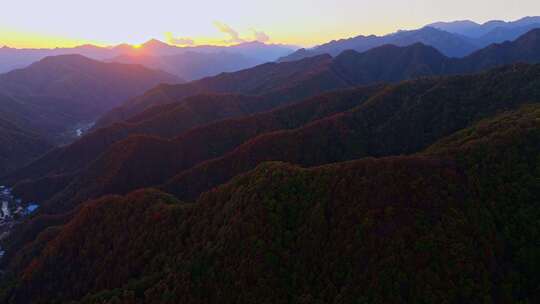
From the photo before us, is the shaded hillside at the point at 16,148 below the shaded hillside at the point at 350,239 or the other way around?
below

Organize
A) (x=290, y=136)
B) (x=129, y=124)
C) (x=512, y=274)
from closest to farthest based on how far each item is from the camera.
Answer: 1. (x=512, y=274)
2. (x=290, y=136)
3. (x=129, y=124)

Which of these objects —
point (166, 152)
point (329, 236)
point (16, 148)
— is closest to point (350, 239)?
point (329, 236)

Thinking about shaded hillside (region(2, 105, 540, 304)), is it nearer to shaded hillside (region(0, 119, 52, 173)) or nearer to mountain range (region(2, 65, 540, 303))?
mountain range (region(2, 65, 540, 303))

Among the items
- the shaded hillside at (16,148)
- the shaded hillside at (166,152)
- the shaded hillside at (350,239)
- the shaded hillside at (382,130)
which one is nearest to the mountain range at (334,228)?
the shaded hillside at (350,239)

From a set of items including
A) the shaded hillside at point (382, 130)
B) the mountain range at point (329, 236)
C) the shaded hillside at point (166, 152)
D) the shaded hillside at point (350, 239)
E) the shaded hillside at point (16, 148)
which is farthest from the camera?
the shaded hillside at point (16, 148)

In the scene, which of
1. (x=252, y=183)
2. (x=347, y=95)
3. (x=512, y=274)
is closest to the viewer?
(x=512, y=274)

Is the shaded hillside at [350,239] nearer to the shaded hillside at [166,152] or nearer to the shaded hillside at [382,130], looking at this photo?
the shaded hillside at [382,130]

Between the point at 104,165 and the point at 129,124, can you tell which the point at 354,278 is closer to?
the point at 104,165

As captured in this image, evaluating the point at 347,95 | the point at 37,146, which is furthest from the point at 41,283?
the point at 37,146
